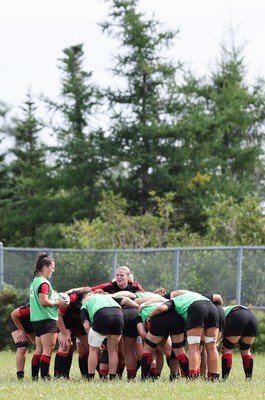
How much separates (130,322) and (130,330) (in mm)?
240

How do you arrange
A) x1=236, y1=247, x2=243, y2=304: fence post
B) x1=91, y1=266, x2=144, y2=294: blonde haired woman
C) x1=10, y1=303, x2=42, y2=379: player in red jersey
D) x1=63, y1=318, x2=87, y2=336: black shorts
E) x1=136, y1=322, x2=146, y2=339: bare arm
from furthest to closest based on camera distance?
x1=236, y1=247, x2=243, y2=304: fence post
x1=91, y1=266, x2=144, y2=294: blonde haired woman
x1=63, y1=318, x2=87, y2=336: black shorts
x1=10, y1=303, x2=42, y2=379: player in red jersey
x1=136, y1=322, x2=146, y2=339: bare arm

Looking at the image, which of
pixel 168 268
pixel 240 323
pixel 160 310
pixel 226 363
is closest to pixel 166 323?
pixel 160 310

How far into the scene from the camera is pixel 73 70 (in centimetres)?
5353

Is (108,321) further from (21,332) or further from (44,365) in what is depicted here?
(21,332)

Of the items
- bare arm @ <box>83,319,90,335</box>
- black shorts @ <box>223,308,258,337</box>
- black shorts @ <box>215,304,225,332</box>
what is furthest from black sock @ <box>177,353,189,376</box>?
bare arm @ <box>83,319,90,335</box>

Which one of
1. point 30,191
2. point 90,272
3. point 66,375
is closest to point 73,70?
point 30,191

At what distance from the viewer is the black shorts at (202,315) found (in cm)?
1553

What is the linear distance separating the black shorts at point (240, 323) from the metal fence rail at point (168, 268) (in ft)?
27.4

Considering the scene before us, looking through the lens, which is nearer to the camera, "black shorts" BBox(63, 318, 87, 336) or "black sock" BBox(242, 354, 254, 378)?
"black sock" BBox(242, 354, 254, 378)

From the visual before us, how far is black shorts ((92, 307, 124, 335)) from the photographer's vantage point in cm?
1584

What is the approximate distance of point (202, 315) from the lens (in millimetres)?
15555

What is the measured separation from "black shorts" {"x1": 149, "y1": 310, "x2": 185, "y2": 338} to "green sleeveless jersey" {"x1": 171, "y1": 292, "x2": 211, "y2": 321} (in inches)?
3.3

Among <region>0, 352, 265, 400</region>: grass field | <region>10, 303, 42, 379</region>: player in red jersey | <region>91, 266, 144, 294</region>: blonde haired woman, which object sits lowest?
<region>0, 352, 265, 400</region>: grass field

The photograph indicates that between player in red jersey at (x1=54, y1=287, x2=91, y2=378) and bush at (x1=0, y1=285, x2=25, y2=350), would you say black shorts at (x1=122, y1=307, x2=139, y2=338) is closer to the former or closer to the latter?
player in red jersey at (x1=54, y1=287, x2=91, y2=378)
